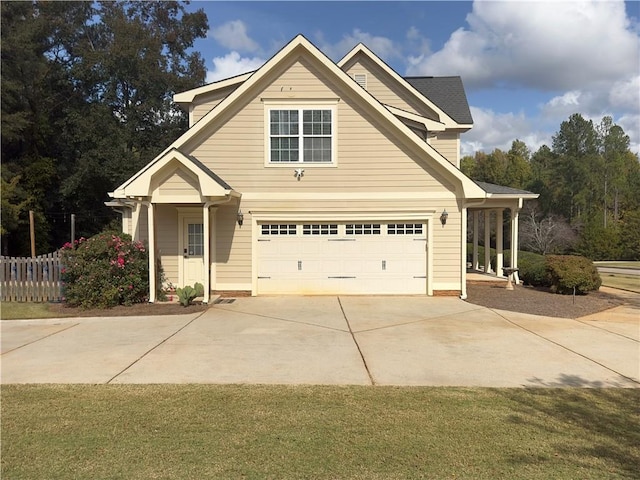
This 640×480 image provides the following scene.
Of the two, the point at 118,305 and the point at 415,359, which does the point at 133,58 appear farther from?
the point at 415,359

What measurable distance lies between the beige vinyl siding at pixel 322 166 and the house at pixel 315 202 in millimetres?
29

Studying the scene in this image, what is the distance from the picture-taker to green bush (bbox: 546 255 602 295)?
14.1 meters

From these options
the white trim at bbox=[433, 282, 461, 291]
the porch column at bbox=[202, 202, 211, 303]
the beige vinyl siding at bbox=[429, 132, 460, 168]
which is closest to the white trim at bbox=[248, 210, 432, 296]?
the white trim at bbox=[433, 282, 461, 291]

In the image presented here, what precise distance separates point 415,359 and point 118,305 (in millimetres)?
8342

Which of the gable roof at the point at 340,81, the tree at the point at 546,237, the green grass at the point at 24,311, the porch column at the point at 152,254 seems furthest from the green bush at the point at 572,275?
the tree at the point at 546,237

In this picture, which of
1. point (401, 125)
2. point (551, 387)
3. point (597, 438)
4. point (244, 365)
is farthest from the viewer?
point (401, 125)

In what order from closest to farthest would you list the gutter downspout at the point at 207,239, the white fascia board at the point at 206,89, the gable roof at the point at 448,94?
the gutter downspout at the point at 207,239
the white fascia board at the point at 206,89
the gable roof at the point at 448,94

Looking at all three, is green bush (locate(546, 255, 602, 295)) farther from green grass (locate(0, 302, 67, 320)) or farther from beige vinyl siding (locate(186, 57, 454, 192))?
green grass (locate(0, 302, 67, 320))

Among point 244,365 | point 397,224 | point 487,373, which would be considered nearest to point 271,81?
point 397,224

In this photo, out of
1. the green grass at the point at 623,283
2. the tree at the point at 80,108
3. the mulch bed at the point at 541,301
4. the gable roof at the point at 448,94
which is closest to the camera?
the mulch bed at the point at 541,301

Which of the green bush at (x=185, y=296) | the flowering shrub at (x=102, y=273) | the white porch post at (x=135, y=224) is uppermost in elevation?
the white porch post at (x=135, y=224)

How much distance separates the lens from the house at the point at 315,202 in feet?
44.7

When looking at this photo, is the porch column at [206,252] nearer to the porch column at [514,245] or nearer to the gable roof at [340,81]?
the gable roof at [340,81]

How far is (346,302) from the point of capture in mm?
12711
